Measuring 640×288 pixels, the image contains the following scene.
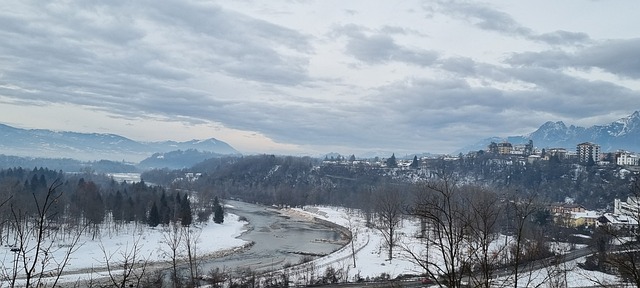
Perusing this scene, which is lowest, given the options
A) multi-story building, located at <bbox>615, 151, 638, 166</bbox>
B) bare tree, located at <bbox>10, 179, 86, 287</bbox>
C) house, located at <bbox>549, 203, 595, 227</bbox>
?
house, located at <bbox>549, 203, 595, 227</bbox>

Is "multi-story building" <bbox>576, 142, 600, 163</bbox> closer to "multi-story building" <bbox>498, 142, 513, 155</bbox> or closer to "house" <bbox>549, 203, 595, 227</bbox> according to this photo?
"multi-story building" <bbox>498, 142, 513, 155</bbox>

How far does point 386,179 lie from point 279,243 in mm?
64954

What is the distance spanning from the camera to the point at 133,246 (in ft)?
125

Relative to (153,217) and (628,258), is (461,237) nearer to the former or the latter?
(628,258)

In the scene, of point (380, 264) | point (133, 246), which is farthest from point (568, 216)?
point (133, 246)

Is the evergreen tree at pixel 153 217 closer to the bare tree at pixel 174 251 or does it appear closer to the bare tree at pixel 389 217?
the bare tree at pixel 174 251

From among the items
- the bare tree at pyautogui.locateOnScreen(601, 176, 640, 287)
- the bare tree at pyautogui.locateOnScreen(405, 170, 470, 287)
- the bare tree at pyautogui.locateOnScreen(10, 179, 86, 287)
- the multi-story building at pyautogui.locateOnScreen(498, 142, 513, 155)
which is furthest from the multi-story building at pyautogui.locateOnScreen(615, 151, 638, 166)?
the bare tree at pyautogui.locateOnScreen(405, 170, 470, 287)

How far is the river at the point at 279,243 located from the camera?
3409cm

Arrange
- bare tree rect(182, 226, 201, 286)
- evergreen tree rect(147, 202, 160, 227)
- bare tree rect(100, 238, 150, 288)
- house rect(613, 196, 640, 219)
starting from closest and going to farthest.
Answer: bare tree rect(100, 238, 150, 288)
house rect(613, 196, 640, 219)
bare tree rect(182, 226, 201, 286)
evergreen tree rect(147, 202, 160, 227)

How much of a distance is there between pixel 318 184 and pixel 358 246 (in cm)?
6903

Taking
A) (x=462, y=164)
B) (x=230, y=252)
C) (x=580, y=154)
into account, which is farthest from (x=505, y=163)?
(x=230, y=252)

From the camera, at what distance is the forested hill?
7894cm

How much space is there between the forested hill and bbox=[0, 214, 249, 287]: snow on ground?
3120 cm

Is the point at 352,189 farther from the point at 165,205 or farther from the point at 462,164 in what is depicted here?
the point at 165,205
